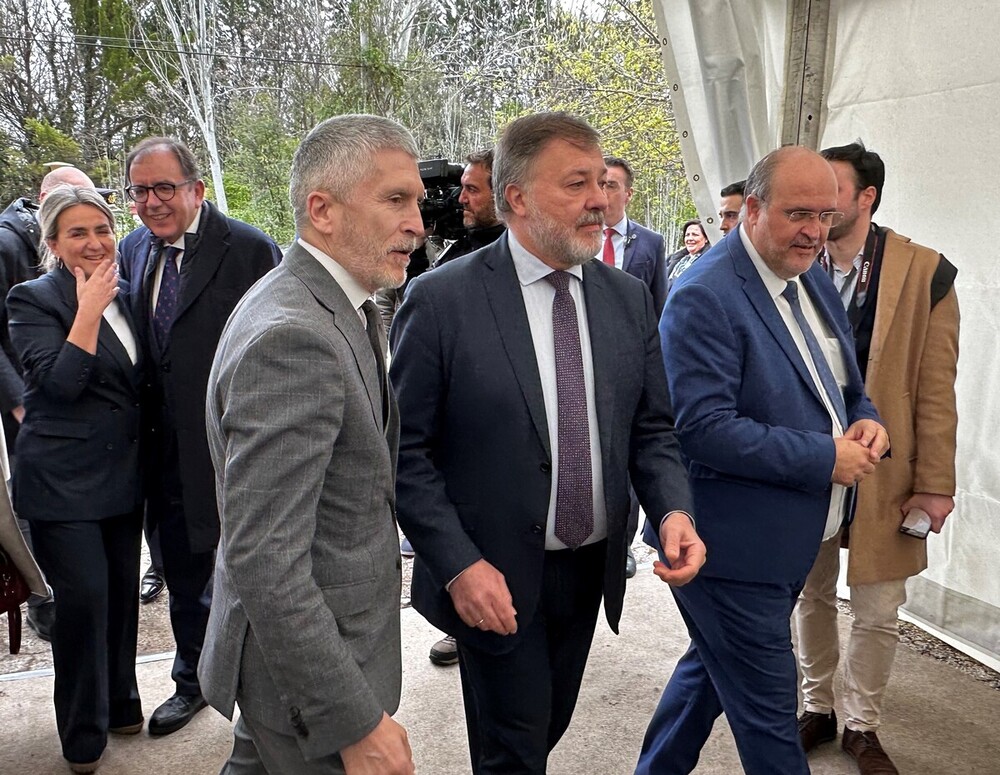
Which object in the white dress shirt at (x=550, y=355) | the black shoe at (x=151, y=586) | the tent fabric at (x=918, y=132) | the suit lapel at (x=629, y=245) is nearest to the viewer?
the white dress shirt at (x=550, y=355)

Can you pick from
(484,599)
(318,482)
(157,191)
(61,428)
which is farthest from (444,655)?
(318,482)

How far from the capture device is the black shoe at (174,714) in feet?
8.75

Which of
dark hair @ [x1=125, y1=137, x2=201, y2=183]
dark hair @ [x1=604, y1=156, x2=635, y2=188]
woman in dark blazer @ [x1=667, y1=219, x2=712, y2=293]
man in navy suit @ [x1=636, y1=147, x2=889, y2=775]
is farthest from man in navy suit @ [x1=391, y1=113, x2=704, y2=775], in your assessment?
woman in dark blazer @ [x1=667, y1=219, x2=712, y2=293]

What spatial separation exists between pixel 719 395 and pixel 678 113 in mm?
1783

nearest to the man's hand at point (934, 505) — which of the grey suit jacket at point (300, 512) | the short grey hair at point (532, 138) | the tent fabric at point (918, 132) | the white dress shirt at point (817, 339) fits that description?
the white dress shirt at point (817, 339)

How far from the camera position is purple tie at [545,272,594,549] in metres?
1.71

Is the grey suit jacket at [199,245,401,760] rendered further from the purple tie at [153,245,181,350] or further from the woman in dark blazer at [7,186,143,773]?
the purple tie at [153,245,181,350]

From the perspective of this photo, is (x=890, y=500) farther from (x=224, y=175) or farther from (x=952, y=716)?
(x=224, y=175)

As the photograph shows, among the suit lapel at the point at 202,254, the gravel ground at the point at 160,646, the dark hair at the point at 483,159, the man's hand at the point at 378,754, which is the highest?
the dark hair at the point at 483,159

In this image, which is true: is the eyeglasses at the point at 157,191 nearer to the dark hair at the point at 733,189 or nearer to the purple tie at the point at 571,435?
the purple tie at the point at 571,435

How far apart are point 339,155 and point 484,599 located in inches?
33.2

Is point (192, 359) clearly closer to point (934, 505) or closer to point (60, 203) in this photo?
point (60, 203)

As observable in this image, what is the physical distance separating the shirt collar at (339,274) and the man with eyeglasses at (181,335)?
1419 mm

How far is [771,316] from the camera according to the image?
6.02ft
